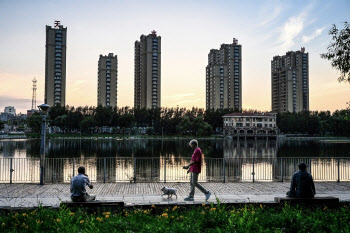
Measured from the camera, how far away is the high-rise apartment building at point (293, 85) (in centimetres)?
18875

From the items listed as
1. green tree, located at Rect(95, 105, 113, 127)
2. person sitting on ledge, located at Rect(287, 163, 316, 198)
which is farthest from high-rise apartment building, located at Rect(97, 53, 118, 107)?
person sitting on ledge, located at Rect(287, 163, 316, 198)

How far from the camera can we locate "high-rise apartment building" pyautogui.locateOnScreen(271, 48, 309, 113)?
18875cm

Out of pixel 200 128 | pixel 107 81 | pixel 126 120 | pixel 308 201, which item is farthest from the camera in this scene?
pixel 107 81

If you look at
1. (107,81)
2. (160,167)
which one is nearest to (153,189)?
(160,167)

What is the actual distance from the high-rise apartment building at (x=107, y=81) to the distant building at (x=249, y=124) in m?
57.0

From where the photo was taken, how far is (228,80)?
18012cm

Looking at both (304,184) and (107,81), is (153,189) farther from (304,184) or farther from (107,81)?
(107,81)

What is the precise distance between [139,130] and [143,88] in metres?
37.3

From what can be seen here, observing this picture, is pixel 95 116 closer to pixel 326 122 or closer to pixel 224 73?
pixel 224 73

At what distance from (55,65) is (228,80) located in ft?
298

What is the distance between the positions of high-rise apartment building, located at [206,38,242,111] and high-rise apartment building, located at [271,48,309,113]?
29838mm

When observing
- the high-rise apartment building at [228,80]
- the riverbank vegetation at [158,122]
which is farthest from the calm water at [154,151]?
the high-rise apartment building at [228,80]

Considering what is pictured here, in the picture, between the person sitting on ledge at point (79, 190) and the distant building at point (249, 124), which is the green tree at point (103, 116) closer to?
the distant building at point (249, 124)

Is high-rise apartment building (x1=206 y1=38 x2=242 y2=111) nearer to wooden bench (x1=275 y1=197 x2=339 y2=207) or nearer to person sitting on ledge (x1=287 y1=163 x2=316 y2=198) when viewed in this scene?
person sitting on ledge (x1=287 y1=163 x2=316 y2=198)
